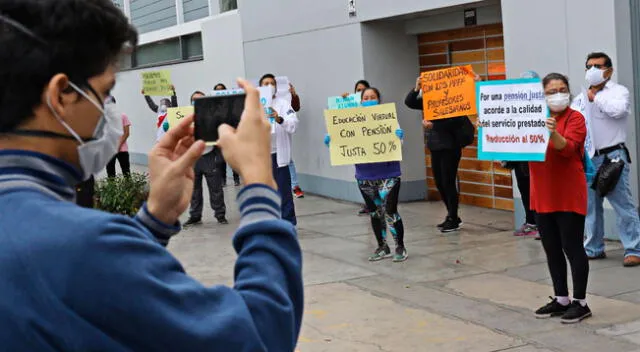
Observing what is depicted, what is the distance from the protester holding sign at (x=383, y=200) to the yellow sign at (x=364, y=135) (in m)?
0.10

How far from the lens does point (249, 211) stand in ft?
6.00

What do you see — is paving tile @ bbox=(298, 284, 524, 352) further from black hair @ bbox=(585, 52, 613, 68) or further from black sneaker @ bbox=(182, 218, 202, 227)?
black sneaker @ bbox=(182, 218, 202, 227)

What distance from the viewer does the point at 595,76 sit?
8.73m

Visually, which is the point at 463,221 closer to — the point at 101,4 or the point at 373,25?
the point at 373,25

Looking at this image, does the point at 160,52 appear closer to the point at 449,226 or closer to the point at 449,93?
the point at 449,226

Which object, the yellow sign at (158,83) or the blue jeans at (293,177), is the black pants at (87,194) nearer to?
the yellow sign at (158,83)

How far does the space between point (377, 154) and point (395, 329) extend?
305cm

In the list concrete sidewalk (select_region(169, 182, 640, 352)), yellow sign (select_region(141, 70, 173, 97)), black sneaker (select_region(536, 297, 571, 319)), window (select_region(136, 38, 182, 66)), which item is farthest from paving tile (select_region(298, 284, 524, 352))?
window (select_region(136, 38, 182, 66))

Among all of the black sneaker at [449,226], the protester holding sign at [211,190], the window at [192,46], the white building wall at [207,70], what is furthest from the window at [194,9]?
the black sneaker at [449,226]

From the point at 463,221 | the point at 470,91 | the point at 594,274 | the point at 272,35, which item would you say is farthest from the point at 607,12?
the point at 272,35

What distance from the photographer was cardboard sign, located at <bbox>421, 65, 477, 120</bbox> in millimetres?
9883

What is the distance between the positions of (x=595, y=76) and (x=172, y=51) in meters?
14.4

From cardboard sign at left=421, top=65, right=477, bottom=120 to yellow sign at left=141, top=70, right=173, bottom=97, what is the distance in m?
6.09

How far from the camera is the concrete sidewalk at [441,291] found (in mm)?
6688
